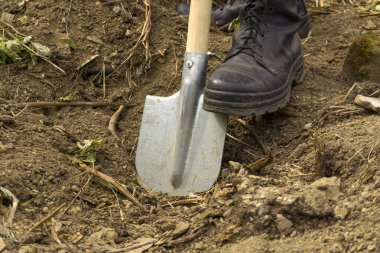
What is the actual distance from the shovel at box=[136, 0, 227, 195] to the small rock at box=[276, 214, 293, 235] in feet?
1.87

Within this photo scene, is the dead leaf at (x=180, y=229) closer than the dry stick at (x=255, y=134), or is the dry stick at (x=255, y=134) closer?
the dead leaf at (x=180, y=229)

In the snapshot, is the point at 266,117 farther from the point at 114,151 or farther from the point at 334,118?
the point at 114,151

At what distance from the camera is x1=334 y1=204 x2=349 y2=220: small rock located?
218 centimetres

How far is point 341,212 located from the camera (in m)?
2.19

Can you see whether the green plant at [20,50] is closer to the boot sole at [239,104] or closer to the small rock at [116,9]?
the small rock at [116,9]

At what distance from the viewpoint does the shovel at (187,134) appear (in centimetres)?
279

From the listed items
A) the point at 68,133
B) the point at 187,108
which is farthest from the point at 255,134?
the point at 68,133

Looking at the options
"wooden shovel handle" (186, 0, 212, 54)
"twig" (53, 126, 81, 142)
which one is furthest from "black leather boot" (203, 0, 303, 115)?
"twig" (53, 126, 81, 142)

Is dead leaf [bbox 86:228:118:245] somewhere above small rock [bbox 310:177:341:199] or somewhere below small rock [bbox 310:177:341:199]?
below

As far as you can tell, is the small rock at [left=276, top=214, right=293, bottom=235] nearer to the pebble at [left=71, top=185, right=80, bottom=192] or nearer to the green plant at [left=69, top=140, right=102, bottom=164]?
the pebble at [left=71, top=185, right=80, bottom=192]

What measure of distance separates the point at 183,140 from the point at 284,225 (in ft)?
2.53

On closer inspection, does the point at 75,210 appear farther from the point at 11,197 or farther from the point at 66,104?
the point at 66,104

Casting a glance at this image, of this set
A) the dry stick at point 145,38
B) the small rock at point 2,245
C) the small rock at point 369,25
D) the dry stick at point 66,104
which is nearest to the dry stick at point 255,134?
the dry stick at point 66,104

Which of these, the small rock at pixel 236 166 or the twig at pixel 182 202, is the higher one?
the small rock at pixel 236 166
